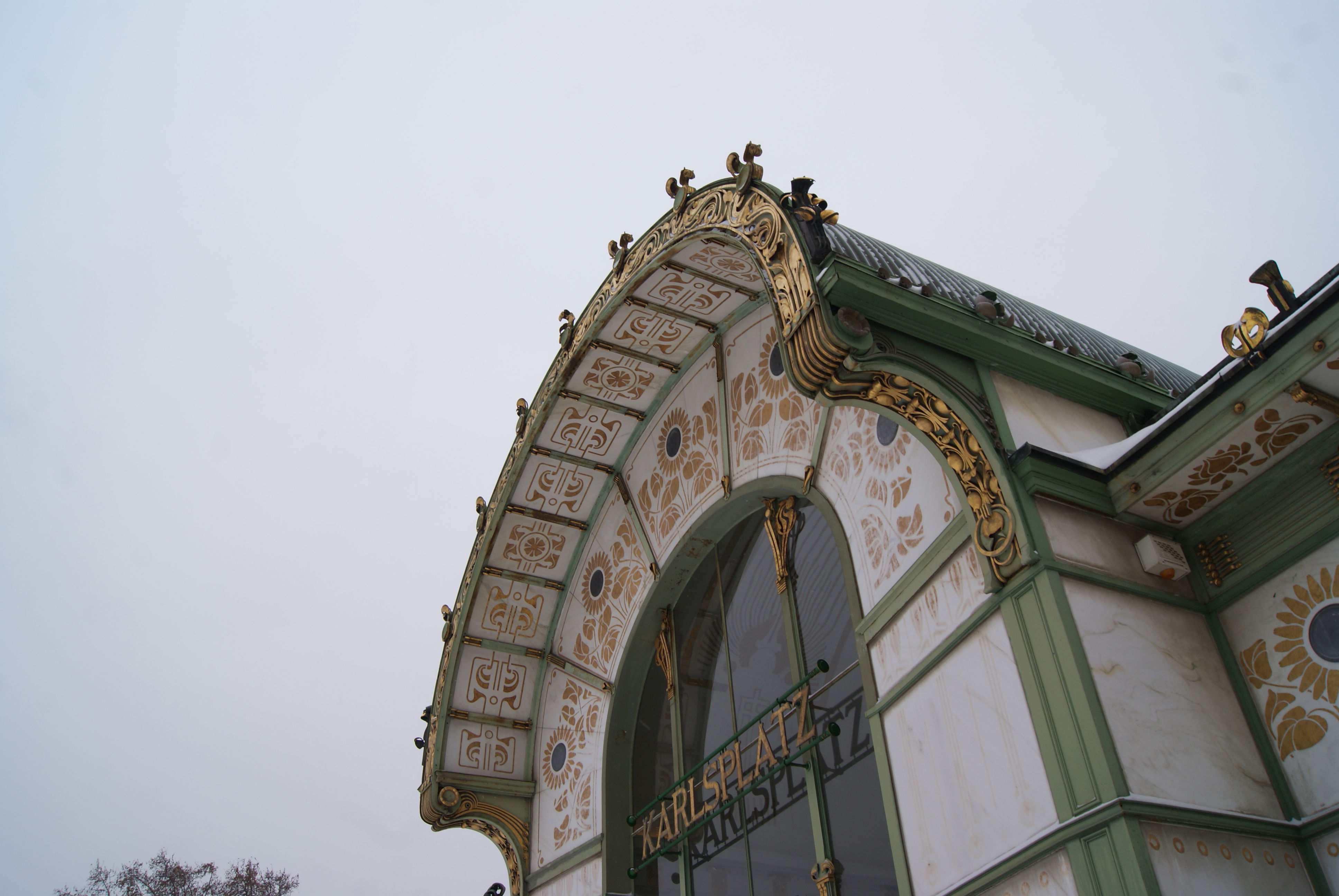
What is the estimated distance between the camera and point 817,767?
278 inches

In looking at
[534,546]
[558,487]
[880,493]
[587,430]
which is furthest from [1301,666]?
[534,546]

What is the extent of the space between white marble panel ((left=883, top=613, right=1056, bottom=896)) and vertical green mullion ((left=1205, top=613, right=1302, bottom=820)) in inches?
41.5

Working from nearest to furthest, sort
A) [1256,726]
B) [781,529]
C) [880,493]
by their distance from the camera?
[1256,726], [880,493], [781,529]

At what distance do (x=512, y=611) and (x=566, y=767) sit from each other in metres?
1.63

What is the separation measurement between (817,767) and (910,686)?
5.30 ft

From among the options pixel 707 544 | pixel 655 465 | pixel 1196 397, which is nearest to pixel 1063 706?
pixel 1196 397

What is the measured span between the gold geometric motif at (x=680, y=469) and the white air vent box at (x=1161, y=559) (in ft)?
13.8

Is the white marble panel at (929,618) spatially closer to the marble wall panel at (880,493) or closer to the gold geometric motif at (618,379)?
the marble wall panel at (880,493)

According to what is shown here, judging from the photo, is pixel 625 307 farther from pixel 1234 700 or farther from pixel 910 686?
pixel 1234 700

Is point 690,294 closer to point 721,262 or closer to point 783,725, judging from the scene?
point 721,262

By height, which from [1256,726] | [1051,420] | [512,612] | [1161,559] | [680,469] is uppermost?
[680,469]

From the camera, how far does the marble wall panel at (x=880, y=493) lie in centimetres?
595

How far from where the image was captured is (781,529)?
8.16 m

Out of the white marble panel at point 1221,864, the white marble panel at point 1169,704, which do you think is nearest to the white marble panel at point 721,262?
the white marble panel at point 1169,704
